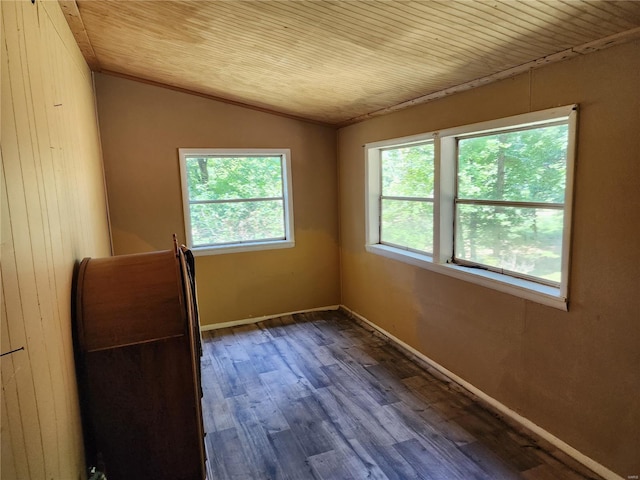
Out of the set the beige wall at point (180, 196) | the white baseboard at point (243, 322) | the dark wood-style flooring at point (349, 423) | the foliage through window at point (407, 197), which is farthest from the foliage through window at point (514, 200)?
the white baseboard at point (243, 322)

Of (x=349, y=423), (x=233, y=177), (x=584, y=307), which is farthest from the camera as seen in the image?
(x=233, y=177)

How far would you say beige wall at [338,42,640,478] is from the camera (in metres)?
1.83

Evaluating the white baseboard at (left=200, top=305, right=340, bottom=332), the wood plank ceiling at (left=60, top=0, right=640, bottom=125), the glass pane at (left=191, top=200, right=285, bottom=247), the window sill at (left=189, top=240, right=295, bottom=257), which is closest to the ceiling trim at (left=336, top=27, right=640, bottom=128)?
the wood plank ceiling at (left=60, top=0, right=640, bottom=125)

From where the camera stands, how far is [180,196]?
3975 mm

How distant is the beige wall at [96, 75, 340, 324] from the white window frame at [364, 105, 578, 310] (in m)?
0.77

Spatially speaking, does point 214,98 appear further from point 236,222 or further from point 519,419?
point 519,419

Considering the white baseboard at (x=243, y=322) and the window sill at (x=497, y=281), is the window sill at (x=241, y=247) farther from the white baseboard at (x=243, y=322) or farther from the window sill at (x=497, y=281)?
the window sill at (x=497, y=281)

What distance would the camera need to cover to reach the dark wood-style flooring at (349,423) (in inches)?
84.7

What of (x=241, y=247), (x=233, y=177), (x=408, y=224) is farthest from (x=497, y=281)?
(x=233, y=177)

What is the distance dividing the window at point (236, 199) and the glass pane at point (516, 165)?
2125mm

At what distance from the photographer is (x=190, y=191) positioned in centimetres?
406

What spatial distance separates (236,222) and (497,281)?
2761mm

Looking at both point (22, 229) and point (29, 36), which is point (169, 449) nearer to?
point (22, 229)

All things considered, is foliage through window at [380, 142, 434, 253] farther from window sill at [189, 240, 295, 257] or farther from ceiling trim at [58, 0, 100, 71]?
ceiling trim at [58, 0, 100, 71]
